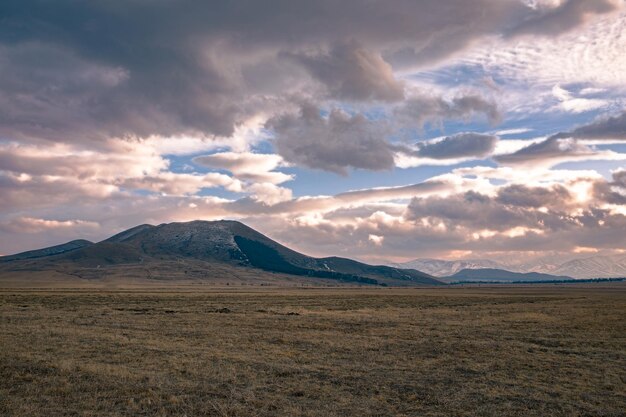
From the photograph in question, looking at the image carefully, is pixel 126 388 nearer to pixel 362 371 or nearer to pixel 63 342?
pixel 362 371

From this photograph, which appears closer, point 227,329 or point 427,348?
point 427,348

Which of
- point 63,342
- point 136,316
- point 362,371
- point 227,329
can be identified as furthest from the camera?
point 136,316

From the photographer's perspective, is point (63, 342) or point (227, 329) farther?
point (227, 329)

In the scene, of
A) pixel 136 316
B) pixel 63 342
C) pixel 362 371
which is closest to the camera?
pixel 362 371

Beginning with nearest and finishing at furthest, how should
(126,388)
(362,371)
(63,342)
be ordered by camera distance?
(126,388)
(362,371)
(63,342)

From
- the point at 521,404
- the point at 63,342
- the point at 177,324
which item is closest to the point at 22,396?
the point at 63,342

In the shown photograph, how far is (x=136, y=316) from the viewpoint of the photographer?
49906mm

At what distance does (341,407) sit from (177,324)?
94.0 feet

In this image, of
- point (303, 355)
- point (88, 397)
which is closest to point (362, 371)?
point (303, 355)

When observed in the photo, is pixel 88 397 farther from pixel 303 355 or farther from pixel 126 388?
pixel 303 355

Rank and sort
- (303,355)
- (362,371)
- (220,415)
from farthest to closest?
(303,355) → (362,371) → (220,415)

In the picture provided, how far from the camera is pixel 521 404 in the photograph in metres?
17.5

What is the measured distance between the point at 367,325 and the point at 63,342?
2417cm

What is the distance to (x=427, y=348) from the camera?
98.6 feet
